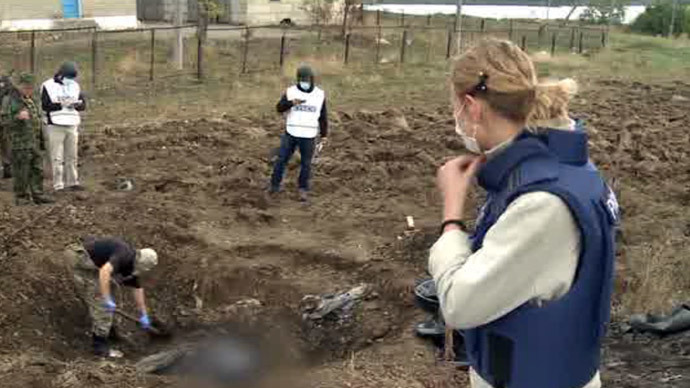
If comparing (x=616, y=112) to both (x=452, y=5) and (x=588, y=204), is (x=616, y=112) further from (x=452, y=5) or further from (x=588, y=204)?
(x=452, y=5)

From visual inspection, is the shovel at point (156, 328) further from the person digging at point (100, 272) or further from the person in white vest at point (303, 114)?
the person in white vest at point (303, 114)

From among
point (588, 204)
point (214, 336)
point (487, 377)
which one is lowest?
point (214, 336)

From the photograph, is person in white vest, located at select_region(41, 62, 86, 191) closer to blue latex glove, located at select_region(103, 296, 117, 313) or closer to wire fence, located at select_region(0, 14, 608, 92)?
blue latex glove, located at select_region(103, 296, 117, 313)

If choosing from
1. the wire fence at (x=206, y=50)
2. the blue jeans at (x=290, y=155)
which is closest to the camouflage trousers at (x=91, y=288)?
the blue jeans at (x=290, y=155)

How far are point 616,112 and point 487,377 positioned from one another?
16.4 metres

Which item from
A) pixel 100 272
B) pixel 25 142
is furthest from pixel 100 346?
pixel 25 142

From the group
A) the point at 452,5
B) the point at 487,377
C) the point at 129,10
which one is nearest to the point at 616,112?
the point at 487,377

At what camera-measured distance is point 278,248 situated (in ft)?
29.6

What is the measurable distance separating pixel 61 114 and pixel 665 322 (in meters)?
6.86

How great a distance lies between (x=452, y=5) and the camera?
6969 centimetres

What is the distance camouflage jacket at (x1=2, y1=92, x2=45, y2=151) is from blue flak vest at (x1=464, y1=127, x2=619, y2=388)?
27.0 ft

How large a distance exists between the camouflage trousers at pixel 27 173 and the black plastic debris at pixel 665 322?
6.57 meters

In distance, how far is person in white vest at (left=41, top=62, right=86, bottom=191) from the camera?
31.9 feet

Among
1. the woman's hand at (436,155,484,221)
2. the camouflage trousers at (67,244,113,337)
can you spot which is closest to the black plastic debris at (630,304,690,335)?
the camouflage trousers at (67,244,113,337)
